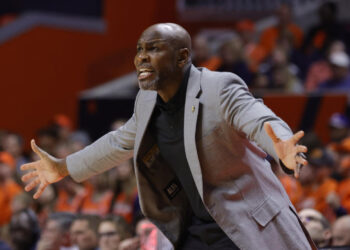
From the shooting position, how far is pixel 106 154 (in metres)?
3.39

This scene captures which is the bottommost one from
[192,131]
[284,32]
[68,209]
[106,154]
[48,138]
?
[68,209]

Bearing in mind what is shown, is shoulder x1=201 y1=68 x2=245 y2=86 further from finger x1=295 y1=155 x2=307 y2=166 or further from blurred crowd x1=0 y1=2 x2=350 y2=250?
blurred crowd x1=0 y1=2 x2=350 y2=250

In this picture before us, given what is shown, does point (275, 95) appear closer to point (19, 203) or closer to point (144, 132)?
point (19, 203)

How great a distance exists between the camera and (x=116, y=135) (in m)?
3.40

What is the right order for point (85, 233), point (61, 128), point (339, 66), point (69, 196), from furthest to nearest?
point (61, 128), point (339, 66), point (69, 196), point (85, 233)

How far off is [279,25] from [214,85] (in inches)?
261

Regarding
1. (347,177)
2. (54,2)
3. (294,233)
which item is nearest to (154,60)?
(294,233)

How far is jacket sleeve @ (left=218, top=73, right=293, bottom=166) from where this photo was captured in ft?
9.00

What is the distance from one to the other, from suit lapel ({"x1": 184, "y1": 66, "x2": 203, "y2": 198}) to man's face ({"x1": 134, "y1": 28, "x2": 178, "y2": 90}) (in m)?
0.13

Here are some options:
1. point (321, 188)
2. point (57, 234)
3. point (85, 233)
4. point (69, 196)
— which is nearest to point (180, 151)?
point (85, 233)

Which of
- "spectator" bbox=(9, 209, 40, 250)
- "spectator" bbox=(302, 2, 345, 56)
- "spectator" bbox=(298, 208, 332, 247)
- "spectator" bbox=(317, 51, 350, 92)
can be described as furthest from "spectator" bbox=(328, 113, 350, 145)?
"spectator" bbox=(9, 209, 40, 250)

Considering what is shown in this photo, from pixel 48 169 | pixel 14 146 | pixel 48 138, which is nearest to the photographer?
pixel 48 169

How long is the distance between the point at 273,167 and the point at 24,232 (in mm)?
2122

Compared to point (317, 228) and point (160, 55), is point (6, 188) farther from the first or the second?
point (160, 55)
